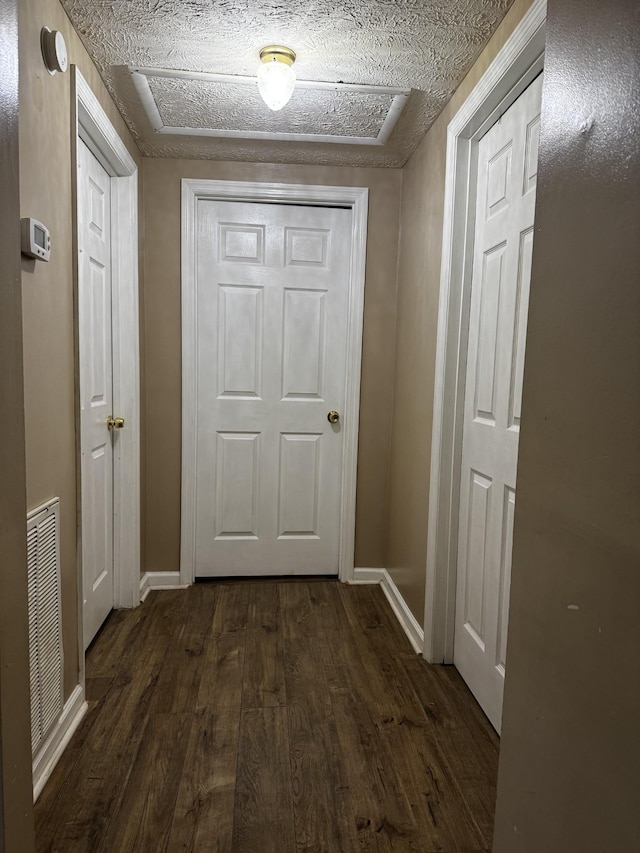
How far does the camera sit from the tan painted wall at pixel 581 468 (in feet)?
1.98

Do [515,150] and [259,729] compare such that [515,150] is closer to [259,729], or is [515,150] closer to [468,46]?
[468,46]

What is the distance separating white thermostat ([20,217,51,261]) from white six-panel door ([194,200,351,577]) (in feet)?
4.38

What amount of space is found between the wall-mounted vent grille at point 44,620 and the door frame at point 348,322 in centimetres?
120

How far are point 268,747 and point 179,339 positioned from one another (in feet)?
6.33

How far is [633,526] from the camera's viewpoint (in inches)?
23.2

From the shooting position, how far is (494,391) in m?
1.74

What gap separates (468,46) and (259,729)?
237 cm

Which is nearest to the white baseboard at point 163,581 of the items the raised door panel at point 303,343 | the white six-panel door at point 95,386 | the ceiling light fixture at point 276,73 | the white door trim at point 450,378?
the white six-panel door at point 95,386

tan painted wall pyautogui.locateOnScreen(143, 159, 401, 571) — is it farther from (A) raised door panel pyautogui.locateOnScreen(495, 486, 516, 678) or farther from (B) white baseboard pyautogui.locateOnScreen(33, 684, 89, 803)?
(A) raised door panel pyautogui.locateOnScreen(495, 486, 516, 678)

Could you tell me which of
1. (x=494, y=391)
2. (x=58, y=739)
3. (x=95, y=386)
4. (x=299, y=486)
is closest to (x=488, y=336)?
(x=494, y=391)

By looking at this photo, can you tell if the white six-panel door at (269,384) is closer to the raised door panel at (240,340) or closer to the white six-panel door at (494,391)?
the raised door panel at (240,340)

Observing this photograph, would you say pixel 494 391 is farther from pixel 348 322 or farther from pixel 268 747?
pixel 268 747

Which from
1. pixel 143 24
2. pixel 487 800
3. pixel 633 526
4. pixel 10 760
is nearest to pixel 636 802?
pixel 633 526

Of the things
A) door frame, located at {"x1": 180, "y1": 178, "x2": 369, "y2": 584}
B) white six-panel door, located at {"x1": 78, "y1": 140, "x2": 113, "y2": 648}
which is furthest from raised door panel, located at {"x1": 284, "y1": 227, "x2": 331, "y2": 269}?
white six-panel door, located at {"x1": 78, "y1": 140, "x2": 113, "y2": 648}
